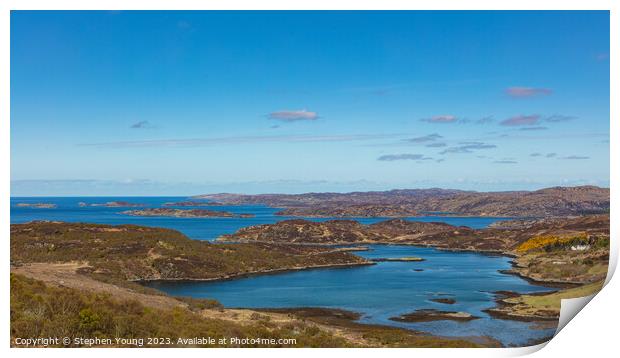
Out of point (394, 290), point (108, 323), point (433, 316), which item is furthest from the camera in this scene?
point (394, 290)

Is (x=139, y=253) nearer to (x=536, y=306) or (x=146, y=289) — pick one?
(x=146, y=289)

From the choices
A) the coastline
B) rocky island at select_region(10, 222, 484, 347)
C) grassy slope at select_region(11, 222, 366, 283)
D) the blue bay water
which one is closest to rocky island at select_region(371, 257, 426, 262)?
the blue bay water

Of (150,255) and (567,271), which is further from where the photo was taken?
(150,255)

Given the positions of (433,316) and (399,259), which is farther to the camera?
(399,259)

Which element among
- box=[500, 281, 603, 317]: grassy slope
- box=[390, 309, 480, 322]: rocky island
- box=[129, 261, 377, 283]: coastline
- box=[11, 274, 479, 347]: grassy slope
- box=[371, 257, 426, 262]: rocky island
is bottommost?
box=[371, 257, 426, 262]: rocky island

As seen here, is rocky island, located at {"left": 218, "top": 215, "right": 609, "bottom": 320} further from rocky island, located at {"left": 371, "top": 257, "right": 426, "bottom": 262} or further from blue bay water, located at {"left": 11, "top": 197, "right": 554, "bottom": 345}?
rocky island, located at {"left": 371, "top": 257, "right": 426, "bottom": 262}

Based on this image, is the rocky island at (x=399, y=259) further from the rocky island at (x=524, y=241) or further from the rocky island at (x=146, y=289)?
the rocky island at (x=524, y=241)

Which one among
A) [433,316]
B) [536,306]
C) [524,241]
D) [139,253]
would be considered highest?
[139,253]

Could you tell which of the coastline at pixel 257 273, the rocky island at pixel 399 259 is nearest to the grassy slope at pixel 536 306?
the coastline at pixel 257 273

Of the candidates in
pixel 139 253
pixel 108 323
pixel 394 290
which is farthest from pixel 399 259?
pixel 108 323
